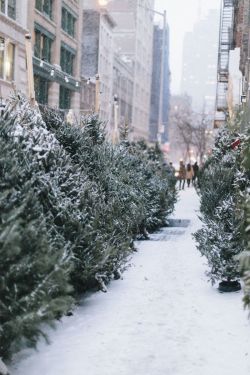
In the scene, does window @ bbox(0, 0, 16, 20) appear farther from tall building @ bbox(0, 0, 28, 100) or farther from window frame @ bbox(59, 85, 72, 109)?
window frame @ bbox(59, 85, 72, 109)

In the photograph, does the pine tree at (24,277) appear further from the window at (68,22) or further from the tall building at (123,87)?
the tall building at (123,87)

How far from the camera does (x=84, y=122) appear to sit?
12.9 m

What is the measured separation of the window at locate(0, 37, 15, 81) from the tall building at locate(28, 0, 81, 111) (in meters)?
3.56

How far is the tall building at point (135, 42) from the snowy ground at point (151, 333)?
69.8m

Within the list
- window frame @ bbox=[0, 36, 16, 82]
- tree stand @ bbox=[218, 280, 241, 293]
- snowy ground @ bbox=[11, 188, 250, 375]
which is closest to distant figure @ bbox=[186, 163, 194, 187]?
window frame @ bbox=[0, 36, 16, 82]

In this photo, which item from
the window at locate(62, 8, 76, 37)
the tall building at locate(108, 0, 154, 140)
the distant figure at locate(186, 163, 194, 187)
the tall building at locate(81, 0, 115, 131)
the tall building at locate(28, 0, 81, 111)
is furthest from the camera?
the tall building at locate(108, 0, 154, 140)

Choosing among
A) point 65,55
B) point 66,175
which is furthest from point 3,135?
point 65,55

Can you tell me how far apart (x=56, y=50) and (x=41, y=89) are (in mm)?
4146

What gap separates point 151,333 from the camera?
25.0 ft

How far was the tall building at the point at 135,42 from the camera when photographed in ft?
271

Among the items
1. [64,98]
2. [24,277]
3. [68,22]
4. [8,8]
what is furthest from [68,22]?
[24,277]

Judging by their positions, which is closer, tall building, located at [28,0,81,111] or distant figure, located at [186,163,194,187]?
tall building, located at [28,0,81,111]

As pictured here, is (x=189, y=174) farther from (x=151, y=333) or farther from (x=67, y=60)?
(x=151, y=333)

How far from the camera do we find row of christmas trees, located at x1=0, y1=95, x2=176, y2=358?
5.39 m
